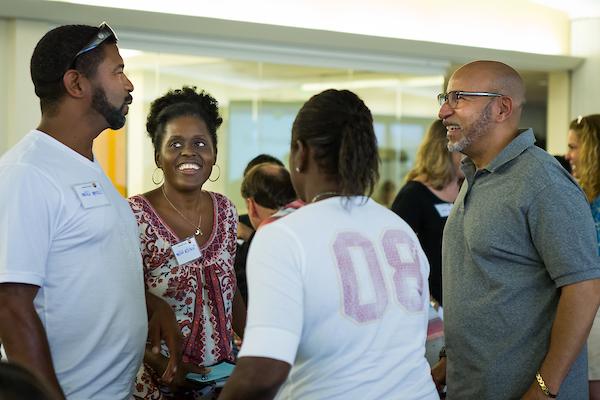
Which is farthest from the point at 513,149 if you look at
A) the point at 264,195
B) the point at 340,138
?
the point at 264,195

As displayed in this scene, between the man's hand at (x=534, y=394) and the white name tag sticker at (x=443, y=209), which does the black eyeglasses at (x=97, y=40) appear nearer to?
the man's hand at (x=534, y=394)

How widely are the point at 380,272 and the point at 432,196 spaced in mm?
2960

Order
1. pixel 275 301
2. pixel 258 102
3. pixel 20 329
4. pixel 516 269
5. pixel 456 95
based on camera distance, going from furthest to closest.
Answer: pixel 258 102
pixel 456 95
pixel 516 269
pixel 20 329
pixel 275 301

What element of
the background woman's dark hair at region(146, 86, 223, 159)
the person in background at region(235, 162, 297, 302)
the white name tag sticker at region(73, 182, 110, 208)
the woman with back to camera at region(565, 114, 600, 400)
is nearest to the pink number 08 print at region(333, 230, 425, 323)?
the white name tag sticker at region(73, 182, 110, 208)

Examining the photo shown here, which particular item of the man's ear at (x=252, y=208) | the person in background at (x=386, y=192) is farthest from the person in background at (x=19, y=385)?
the person in background at (x=386, y=192)

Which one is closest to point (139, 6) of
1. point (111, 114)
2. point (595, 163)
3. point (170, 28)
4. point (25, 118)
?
point (170, 28)

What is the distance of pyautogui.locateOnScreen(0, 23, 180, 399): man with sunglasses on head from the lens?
221 centimetres

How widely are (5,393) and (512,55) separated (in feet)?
29.5

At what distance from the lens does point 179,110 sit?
125 inches

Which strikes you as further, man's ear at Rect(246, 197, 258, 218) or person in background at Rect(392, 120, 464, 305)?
person in background at Rect(392, 120, 464, 305)

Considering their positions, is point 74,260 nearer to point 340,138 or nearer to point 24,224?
point 24,224

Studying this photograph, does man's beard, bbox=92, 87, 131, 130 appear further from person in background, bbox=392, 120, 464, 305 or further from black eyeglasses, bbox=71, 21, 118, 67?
person in background, bbox=392, 120, 464, 305

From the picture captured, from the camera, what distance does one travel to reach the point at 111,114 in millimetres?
2576

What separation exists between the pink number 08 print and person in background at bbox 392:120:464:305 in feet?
8.77
